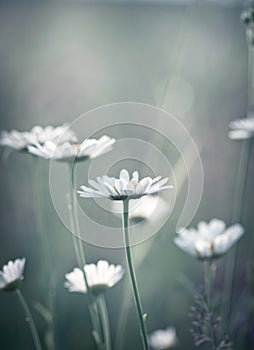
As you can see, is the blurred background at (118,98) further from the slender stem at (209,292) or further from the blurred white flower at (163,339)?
the slender stem at (209,292)

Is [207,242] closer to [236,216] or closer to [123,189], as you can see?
[123,189]

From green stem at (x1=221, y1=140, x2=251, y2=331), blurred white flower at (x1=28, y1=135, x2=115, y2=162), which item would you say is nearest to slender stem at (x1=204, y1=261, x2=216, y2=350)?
green stem at (x1=221, y1=140, x2=251, y2=331)

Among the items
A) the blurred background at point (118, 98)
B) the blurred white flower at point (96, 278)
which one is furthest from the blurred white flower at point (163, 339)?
the blurred white flower at point (96, 278)

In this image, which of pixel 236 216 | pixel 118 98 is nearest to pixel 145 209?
pixel 236 216

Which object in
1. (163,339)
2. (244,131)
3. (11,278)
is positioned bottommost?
(163,339)

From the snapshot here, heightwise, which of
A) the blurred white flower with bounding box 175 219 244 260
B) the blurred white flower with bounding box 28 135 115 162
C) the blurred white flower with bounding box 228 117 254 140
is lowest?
the blurred white flower with bounding box 175 219 244 260

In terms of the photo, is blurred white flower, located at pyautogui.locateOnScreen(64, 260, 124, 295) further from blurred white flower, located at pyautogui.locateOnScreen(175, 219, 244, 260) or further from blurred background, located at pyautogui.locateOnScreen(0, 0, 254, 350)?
blurred background, located at pyautogui.locateOnScreen(0, 0, 254, 350)
